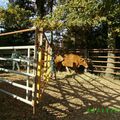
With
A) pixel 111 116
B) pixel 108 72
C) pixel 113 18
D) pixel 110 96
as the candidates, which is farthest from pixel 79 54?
pixel 111 116

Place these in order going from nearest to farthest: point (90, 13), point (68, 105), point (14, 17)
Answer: point (68, 105) < point (90, 13) < point (14, 17)

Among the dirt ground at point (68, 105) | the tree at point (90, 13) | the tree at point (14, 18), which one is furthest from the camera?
the tree at point (14, 18)

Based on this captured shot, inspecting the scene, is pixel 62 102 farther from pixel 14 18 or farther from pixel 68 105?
pixel 14 18

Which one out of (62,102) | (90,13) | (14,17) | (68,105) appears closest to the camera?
(68,105)

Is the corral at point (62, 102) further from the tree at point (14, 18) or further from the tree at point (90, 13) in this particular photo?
the tree at point (14, 18)

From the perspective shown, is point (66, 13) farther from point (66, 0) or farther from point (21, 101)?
point (21, 101)

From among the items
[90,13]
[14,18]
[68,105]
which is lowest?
[68,105]

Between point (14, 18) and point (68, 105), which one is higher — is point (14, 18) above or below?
above

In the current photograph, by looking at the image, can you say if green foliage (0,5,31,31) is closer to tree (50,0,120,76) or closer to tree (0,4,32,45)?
tree (0,4,32,45)

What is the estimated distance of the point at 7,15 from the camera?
1636 cm

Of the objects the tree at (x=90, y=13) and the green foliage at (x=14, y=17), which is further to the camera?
the green foliage at (x=14, y=17)

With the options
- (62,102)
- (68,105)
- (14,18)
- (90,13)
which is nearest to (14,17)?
(14,18)

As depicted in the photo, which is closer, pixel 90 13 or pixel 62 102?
pixel 62 102

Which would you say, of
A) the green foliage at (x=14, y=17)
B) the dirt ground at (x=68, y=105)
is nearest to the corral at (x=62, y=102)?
the dirt ground at (x=68, y=105)
